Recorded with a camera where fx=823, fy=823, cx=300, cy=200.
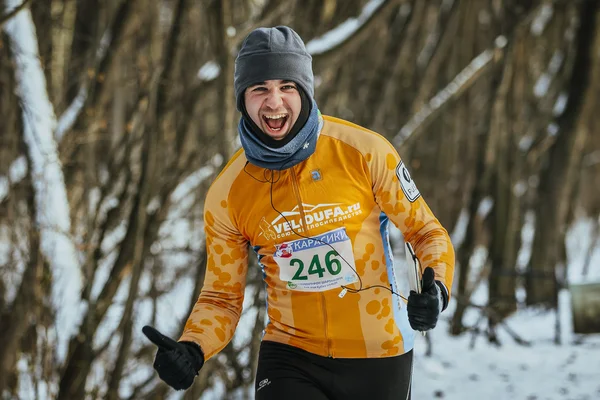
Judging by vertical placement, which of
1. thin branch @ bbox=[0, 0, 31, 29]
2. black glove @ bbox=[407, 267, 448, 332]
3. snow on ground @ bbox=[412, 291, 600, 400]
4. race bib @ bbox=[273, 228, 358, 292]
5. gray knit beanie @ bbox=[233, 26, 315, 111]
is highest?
thin branch @ bbox=[0, 0, 31, 29]

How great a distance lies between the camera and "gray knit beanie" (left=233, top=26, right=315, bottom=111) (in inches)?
109

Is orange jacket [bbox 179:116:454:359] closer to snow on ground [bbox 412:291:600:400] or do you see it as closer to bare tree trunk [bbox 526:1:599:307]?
snow on ground [bbox 412:291:600:400]

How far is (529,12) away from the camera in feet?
31.7

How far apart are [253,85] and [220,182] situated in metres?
0.36

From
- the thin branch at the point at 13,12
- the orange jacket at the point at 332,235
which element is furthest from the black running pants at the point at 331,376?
the thin branch at the point at 13,12

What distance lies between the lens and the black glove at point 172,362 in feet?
8.26

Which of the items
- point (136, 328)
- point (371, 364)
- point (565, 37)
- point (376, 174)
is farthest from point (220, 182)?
point (565, 37)

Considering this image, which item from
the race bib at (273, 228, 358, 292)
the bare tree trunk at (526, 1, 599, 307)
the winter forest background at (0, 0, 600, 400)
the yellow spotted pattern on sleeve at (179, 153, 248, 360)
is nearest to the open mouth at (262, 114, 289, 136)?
the yellow spotted pattern on sleeve at (179, 153, 248, 360)

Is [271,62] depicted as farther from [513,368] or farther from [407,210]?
[513,368]

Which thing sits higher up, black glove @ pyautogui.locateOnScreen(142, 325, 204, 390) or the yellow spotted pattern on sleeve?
the yellow spotted pattern on sleeve

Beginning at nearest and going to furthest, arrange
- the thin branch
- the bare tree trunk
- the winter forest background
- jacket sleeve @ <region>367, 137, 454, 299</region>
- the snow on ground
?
jacket sleeve @ <region>367, 137, 454, 299</region> < the thin branch < the winter forest background < the snow on ground < the bare tree trunk

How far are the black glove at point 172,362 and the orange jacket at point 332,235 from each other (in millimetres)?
148

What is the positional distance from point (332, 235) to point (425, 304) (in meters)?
A: 0.46

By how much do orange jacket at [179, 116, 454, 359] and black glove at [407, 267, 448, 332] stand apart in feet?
0.75
